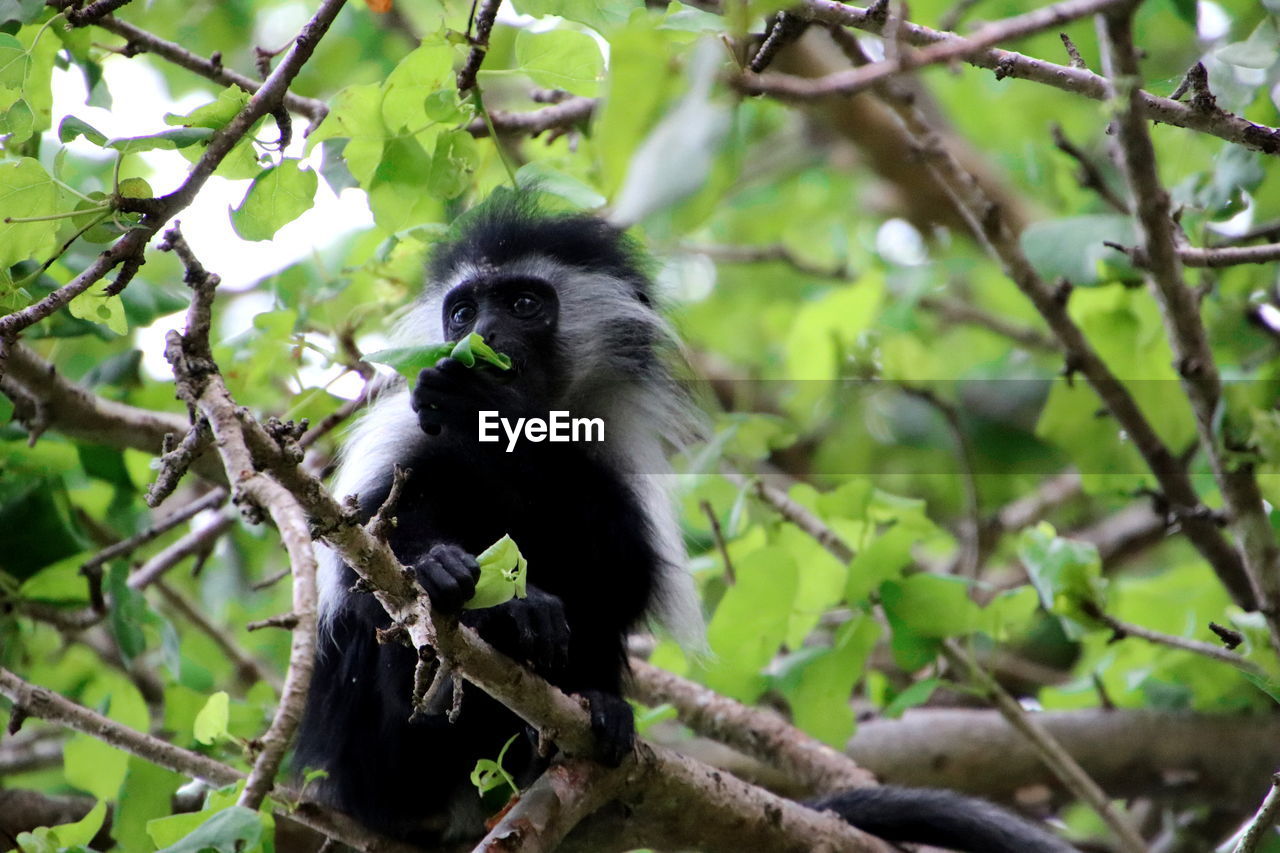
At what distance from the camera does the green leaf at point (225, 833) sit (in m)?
1.98

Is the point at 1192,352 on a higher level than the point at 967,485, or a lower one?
higher

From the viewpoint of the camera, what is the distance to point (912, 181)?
6.33m

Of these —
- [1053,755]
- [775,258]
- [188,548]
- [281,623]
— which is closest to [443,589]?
[281,623]

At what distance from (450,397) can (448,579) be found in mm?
754

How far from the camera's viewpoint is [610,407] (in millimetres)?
3699

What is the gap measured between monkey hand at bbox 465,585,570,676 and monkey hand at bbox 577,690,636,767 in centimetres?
13

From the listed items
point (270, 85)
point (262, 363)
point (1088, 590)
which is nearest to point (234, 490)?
point (270, 85)

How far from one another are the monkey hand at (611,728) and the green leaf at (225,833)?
→ 32.7 inches

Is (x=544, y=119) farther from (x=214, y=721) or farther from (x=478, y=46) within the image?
(x=214, y=721)

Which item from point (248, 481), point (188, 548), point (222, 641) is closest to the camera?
point (248, 481)

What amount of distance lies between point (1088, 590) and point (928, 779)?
4.36 ft

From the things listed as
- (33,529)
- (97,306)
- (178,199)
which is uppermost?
(178,199)

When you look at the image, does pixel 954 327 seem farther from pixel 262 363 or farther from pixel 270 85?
pixel 270 85

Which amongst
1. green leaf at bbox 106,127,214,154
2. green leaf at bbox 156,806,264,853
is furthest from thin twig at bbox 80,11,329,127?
green leaf at bbox 156,806,264,853
